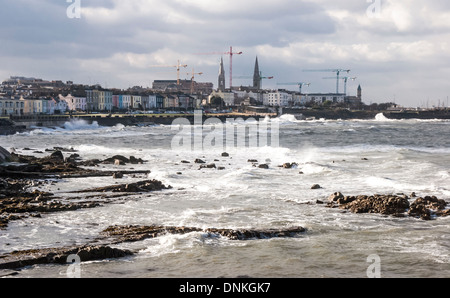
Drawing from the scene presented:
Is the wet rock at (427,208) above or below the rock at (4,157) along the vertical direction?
below

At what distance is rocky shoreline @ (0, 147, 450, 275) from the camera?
476 inches

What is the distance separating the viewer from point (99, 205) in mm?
18500

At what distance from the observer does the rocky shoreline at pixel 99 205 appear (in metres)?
12.1

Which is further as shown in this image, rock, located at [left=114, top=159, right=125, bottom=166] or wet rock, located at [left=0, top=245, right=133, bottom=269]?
rock, located at [left=114, top=159, right=125, bottom=166]

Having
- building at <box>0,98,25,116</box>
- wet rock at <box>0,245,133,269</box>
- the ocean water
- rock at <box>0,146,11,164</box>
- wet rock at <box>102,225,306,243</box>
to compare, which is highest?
building at <box>0,98,25,116</box>

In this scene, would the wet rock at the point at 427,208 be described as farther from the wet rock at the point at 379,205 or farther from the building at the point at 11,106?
the building at the point at 11,106

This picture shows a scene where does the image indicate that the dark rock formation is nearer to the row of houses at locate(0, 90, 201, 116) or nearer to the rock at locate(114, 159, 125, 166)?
the rock at locate(114, 159, 125, 166)

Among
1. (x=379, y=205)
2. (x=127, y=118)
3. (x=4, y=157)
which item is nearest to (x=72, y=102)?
(x=127, y=118)

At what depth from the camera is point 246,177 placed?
26.8 m

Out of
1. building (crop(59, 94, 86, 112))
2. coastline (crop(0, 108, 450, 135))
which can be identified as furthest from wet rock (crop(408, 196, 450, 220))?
building (crop(59, 94, 86, 112))

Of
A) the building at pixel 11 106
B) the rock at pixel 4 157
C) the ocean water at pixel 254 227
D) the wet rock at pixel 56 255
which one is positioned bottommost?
the ocean water at pixel 254 227

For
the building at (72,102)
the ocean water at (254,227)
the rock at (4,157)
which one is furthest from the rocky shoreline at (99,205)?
the building at (72,102)
